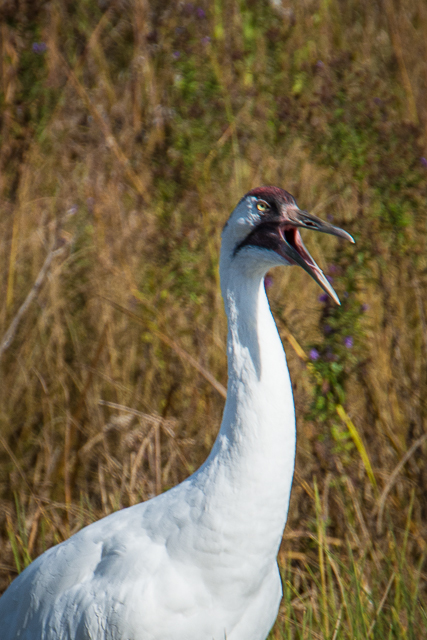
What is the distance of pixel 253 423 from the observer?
5.74 feet

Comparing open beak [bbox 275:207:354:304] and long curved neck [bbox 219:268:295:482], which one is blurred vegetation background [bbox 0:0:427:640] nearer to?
long curved neck [bbox 219:268:295:482]

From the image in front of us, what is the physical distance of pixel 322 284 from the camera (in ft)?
5.50

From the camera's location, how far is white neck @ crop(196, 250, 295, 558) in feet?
5.74

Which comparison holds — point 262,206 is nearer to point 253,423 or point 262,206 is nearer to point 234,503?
point 253,423

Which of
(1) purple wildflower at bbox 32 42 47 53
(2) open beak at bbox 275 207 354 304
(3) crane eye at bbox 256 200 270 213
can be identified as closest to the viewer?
(2) open beak at bbox 275 207 354 304

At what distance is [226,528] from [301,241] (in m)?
0.75

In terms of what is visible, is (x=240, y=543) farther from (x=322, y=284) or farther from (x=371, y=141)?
(x=371, y=141)

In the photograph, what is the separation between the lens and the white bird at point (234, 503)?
1.75 metres

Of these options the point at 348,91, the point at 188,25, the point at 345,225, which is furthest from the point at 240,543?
the point at 188,25


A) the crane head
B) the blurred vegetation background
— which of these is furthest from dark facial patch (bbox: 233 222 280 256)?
the blurred vegetation background

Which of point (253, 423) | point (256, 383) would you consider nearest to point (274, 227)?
point (256, 383)

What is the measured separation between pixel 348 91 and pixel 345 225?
2.43ft

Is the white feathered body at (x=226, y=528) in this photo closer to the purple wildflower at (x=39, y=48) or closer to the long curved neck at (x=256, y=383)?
the long curved neck at (x=256, y=383)

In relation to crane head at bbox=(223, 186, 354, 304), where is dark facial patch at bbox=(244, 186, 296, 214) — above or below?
above
